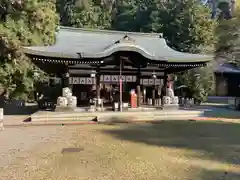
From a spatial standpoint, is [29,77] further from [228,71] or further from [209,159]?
[228,71]

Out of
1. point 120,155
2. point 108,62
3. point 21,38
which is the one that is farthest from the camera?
point 21,38

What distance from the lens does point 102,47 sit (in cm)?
1758

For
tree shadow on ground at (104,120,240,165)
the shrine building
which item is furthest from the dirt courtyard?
the shrine building

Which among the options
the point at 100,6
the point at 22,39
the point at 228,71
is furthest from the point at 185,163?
the point at 100,6

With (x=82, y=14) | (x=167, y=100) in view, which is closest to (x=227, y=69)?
(x=82, y=14)

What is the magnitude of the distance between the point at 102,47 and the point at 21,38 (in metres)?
4.99

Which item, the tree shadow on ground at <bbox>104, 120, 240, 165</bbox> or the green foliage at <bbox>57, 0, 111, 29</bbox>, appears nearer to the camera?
the tree shadow on ground at <bbox>104, 120, 240, 165</bbox>

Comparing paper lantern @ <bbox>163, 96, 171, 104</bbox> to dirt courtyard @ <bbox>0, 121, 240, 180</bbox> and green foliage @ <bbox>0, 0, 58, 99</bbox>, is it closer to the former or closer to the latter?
dirt courtyard @ <bbox>0, 121, 240, 180</bbox>

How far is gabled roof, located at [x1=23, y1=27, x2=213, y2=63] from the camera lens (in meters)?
15.4

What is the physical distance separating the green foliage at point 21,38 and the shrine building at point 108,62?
1.21 m

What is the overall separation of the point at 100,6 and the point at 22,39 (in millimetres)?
24115

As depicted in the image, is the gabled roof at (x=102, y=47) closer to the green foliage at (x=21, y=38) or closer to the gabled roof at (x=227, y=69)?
the green foliage at (x=21, y=38)

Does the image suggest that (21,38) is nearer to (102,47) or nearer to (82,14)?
(102,47)

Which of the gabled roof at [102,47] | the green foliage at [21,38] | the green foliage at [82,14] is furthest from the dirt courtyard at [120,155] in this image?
the green foliage at [82,14]
